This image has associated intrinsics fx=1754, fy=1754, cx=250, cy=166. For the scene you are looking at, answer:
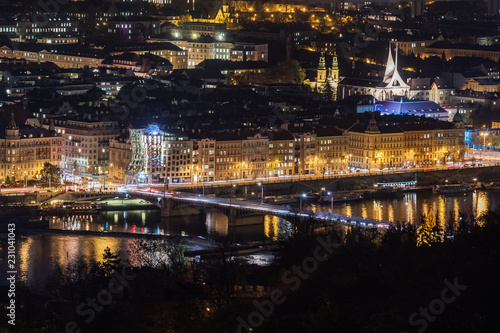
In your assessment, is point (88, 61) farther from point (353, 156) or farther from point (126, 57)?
point (353, 156)

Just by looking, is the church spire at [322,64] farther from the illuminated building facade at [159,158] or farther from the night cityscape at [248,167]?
the illuminated building facade at [159,158]

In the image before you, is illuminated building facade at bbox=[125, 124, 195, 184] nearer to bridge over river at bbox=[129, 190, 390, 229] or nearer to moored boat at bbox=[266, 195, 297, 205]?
bridge over river at bbox=[129, 190, 390, 229]

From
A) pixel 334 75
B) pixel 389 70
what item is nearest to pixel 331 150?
pixel 389 70

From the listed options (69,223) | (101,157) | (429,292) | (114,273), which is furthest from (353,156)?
(429,292)

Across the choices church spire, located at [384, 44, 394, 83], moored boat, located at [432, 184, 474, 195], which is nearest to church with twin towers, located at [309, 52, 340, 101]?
church spire, located at [384, 44, 394, 83]

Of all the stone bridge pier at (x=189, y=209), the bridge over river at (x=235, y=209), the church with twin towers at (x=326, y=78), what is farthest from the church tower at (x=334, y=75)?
the stone bridge pier at (x=189, y=209)

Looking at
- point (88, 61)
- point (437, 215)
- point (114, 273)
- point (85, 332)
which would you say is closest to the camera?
point (85, 332)
